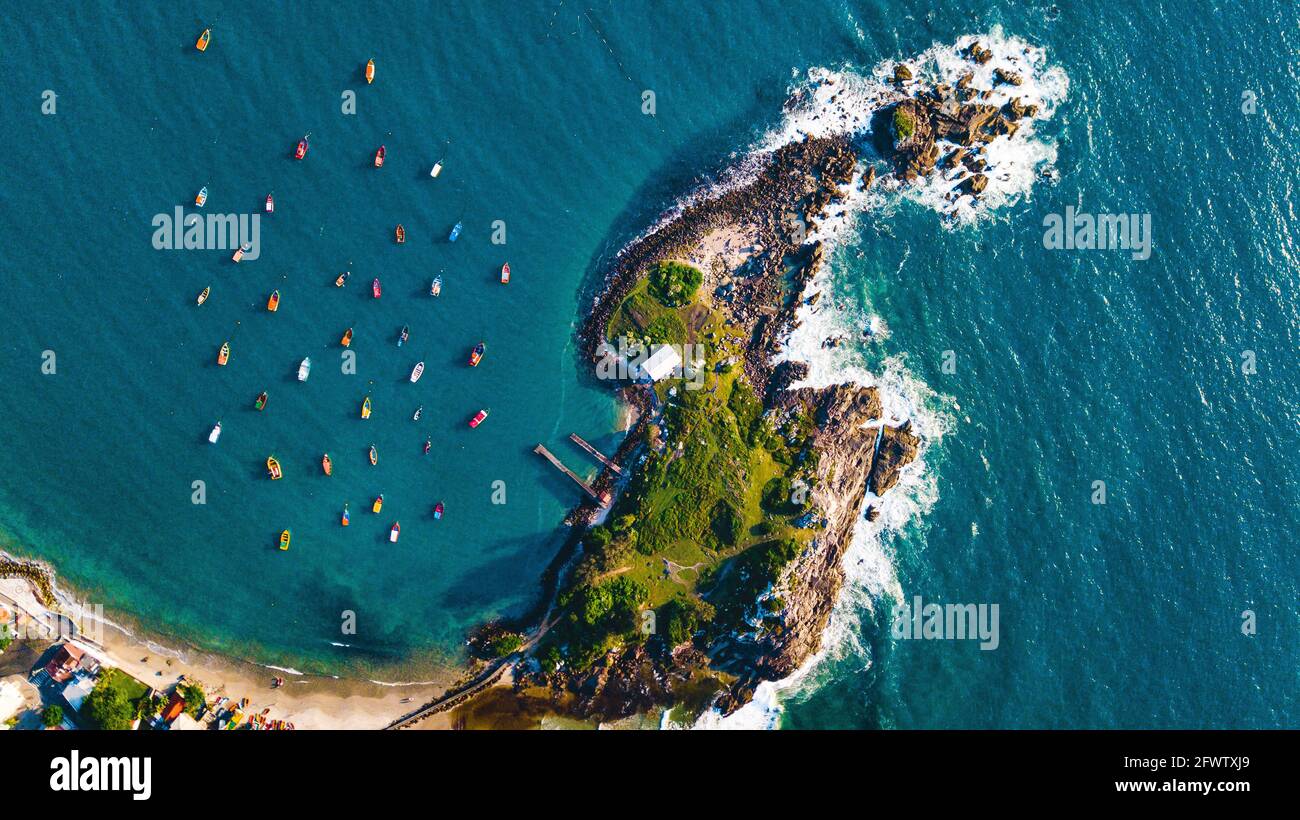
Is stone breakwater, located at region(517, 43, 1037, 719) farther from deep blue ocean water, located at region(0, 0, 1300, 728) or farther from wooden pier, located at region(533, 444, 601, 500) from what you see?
deep blue ocean water, located at region(0, 0, 1300, 728)

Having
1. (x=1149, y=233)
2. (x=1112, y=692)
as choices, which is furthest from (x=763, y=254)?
(x=1112, y=692)

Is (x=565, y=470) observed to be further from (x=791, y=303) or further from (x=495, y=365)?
(x=791, y=303)

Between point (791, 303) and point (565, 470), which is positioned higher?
point (791, 303)

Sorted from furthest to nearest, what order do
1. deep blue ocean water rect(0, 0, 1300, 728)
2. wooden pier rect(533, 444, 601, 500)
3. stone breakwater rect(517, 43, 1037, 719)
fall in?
wooden pier rect(533, 444, 601, 500)
deep blue ocean water rect(0, 0, 1300, 728)
stone breakwater rect(517, 43, 1037, 719)

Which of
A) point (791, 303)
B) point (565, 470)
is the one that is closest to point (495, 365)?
point (565, 470)

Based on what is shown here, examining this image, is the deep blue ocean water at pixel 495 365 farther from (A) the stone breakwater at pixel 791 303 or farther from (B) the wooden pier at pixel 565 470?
(A) the stone breakwater at pixel 791 303

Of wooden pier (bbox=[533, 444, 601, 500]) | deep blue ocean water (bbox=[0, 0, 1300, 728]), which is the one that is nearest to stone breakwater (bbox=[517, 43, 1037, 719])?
wooden pier (bbox=[533, 444, 601, 500])
